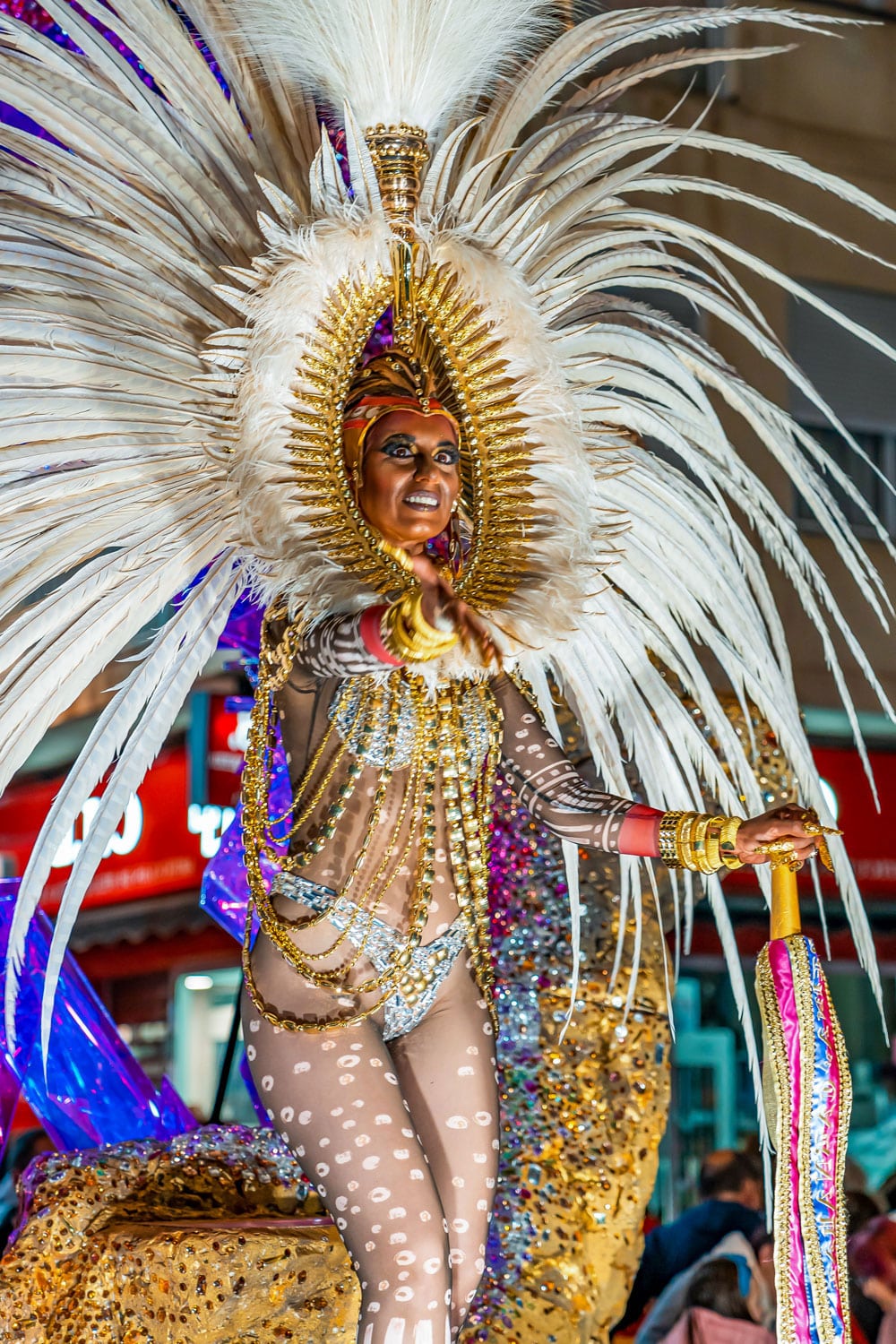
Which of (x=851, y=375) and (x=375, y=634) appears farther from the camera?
(x=851, y=375)

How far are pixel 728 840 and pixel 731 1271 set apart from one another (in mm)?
2507

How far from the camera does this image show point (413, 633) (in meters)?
2.49

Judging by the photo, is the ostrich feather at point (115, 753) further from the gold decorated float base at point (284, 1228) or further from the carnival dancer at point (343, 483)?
the gold decorated float base at point (284, 1228)

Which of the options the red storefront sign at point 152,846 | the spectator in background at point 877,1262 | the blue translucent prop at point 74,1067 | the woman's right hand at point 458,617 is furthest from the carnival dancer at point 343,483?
the red storefront sign at point 152,846

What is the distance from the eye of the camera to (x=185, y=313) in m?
3.03

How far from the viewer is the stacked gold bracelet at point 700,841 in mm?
2799

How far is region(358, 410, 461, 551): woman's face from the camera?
2.81 m

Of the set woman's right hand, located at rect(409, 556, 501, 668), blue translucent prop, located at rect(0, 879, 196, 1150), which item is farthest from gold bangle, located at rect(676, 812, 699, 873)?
blue translucent prop, located at rect(0, 879, 196, 1150)

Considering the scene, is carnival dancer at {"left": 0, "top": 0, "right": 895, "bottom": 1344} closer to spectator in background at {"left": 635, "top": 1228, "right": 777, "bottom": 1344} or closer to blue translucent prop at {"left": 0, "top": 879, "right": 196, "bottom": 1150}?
blue translucent prop at {"left": 0, "top": 879, "right": 196, "bottom": 1150}

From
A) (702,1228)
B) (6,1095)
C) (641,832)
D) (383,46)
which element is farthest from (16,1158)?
(383,46)

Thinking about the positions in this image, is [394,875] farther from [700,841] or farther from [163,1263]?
[163,1263]

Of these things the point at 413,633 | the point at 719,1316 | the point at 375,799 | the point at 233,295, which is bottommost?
the point at 719,1316

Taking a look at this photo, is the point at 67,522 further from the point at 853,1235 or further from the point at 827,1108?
the point at 853,1235

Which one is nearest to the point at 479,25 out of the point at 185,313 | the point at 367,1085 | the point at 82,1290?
the point at 185,313
